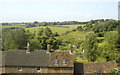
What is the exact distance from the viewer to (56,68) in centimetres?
2758

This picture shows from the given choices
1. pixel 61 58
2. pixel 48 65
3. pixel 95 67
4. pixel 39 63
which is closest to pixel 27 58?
pixel 39 63

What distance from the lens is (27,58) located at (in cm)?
2889

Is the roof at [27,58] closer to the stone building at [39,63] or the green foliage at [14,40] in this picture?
the stone building at [39,63]

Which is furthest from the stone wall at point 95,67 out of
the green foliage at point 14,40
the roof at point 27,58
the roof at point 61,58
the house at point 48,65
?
the green foliage at point 14,40

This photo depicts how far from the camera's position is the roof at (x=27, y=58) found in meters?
28.0

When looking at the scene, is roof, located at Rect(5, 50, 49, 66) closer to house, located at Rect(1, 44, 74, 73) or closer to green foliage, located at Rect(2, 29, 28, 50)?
house, located at Rect(1, 44, 74, 73)

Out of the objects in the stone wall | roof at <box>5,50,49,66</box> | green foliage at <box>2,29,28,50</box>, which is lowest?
the stone wall

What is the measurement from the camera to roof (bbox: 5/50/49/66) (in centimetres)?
2803

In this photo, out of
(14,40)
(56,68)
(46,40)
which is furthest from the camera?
(46,40)

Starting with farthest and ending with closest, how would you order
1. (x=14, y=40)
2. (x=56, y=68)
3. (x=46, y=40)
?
(x=46, y=40) → (x=14, y=40) → (x=56, y=68)

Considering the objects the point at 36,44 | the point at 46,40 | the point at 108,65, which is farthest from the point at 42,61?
the point at 46,40

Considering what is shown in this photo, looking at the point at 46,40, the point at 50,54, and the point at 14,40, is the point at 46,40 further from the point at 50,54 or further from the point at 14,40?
the point at 50,54

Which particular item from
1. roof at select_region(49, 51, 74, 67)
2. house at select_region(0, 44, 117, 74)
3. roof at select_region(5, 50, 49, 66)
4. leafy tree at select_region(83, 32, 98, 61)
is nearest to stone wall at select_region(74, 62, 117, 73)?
house at select_region(0, 44, 117, 74)

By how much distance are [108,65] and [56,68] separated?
8.36m
